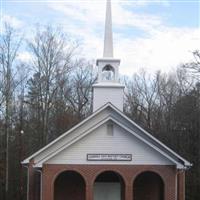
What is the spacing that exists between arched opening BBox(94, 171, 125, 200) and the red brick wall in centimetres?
257

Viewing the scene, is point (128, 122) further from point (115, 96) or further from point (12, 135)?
point (12, 135)

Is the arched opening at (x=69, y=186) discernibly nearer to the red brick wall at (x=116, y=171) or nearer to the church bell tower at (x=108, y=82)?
the red brick wall at (x=116, y=171)

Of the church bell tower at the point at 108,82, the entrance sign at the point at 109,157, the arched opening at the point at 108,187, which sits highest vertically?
the church bell tower at the point at 108,82

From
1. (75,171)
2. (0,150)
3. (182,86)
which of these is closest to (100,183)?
(75,171)

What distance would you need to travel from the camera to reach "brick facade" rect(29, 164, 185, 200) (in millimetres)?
29875

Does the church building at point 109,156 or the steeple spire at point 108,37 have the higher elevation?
the steeple spire at point 108,37

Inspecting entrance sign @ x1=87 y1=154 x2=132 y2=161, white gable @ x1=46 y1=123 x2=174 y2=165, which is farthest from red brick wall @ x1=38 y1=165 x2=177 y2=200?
entrance sign @ x1=87 y1=154 x2=132 y2=161

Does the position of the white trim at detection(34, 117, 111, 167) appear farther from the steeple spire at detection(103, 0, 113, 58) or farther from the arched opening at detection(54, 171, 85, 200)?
the steeple spire at detection(103, 0, 113, 58)

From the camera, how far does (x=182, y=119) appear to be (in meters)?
55.7

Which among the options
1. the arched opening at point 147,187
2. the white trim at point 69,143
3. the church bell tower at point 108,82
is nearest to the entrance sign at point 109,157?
the white trim at point 69,143

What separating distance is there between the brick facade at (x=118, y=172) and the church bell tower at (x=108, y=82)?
4.61m

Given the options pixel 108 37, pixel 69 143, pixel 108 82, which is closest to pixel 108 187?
pixel 69 143

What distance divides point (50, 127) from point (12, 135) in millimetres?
3879

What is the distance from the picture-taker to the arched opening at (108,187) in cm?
3306
